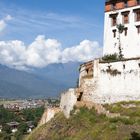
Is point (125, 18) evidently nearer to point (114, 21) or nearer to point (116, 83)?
point (114, 21)

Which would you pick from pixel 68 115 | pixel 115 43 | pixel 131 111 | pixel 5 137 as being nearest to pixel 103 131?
pixel 131 111

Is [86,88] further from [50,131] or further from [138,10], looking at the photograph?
[138,10]

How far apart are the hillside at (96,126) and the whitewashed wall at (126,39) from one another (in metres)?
10.2

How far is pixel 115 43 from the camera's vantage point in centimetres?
7100

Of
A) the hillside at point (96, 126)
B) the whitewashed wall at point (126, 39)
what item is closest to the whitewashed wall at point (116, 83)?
the hillside at point (96, 126)

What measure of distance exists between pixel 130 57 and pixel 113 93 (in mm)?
6984

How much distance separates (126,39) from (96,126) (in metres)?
17.4

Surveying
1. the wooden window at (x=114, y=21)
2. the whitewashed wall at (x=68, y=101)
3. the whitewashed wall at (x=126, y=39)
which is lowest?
the whitewashed wall at (x=68, y=101)

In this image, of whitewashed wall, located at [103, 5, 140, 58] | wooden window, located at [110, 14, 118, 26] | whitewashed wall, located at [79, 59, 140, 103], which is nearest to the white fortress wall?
whitewashed wall, located at [79, 59, 140, 103]

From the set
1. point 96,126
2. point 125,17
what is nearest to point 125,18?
point 125,17

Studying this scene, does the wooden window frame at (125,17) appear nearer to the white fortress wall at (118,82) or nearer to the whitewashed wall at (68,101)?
the white fortress wall at (118,82)

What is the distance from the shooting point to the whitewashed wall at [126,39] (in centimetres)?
6819


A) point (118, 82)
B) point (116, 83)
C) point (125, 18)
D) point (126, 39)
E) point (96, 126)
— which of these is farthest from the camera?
point (125, 18)

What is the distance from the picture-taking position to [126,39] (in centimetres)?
6962
